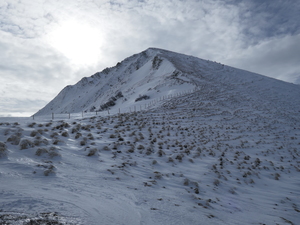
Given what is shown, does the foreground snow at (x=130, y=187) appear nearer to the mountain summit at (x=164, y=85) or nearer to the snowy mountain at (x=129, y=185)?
the snowy mountain at (x=129, y=185)

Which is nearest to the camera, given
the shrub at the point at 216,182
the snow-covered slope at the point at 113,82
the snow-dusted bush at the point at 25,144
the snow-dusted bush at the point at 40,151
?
the snow-dusted bush at the point at 40,151

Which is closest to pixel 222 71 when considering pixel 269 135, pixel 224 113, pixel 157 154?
pixel 224 113

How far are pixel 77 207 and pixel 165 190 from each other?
9.03ft

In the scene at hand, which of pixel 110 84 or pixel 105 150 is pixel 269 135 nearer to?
pixel 105 150

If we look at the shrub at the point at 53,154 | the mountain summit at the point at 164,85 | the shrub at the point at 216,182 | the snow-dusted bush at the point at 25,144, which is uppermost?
the mountain summit at the point at 164,85

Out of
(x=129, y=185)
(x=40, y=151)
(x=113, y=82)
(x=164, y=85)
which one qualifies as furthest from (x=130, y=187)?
(x=113, y=82)

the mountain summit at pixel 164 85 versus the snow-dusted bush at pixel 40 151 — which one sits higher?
the mountain summit at pixel 164 85

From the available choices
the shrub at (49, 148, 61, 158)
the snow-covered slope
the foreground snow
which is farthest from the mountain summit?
the shrub at (49, 148, 61, 158)

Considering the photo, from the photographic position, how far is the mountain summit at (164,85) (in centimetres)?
4350

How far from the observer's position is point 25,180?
14.0ft

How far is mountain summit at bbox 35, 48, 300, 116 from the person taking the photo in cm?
4350

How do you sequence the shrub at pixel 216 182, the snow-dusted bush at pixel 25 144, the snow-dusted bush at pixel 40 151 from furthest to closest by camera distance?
the shrub at pixel 216 182 → the snow-dusted bush at pixel 25 144 → the snow-dusted bush at pixel 40 151

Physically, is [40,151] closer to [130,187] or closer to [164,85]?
[130,187]

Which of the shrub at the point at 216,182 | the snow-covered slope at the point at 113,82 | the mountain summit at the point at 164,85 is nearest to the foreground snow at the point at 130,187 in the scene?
the shrub at the point at 216,182
